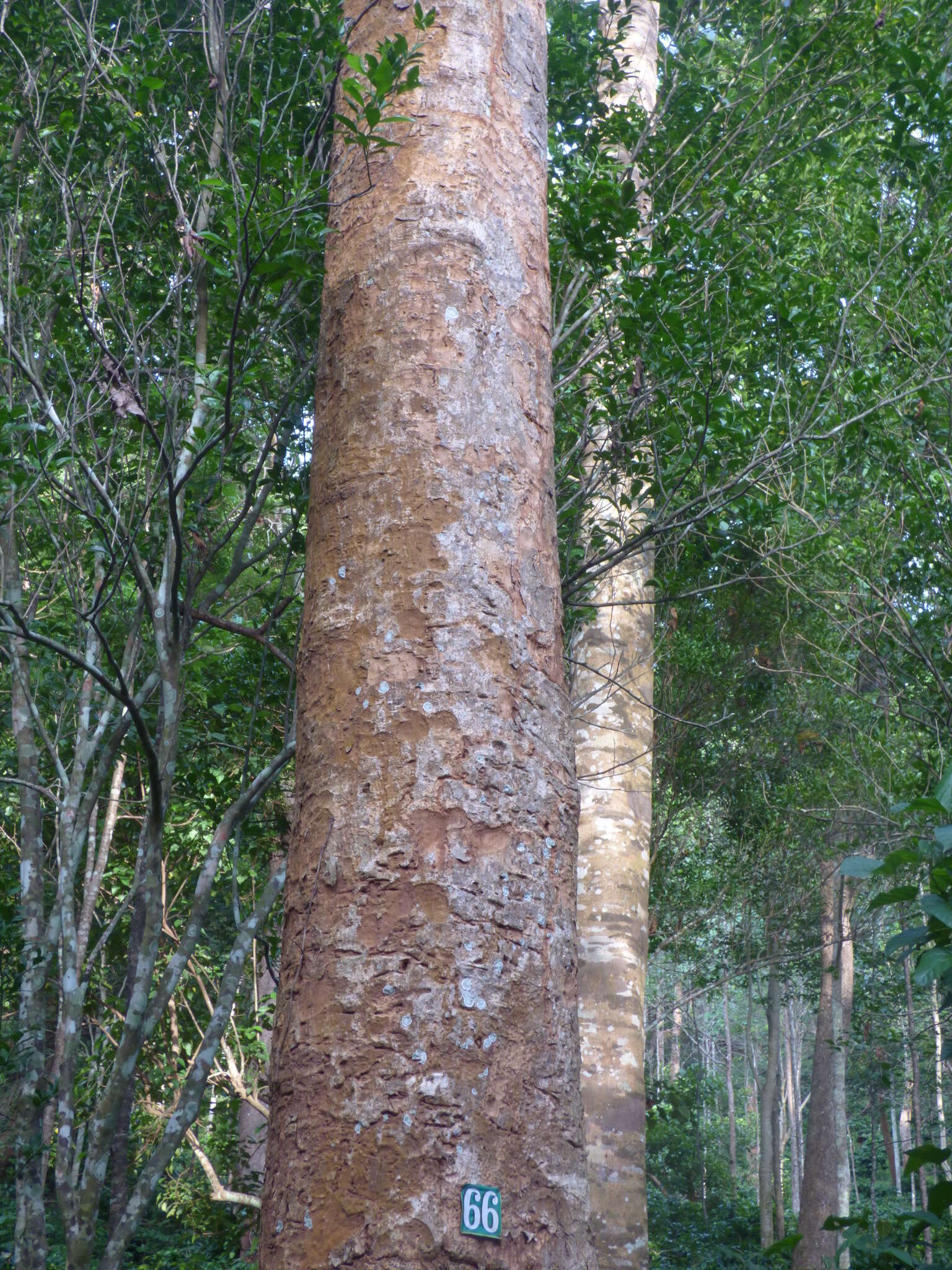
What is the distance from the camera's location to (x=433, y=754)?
5.39 feet

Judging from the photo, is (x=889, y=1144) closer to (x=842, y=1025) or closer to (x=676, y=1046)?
(x=676, y=1046)

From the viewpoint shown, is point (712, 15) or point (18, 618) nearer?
point (18, 618)

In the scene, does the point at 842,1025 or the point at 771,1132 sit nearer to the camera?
the point at 842,1025

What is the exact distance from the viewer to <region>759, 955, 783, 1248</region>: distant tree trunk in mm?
17078

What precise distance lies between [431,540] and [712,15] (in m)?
5.64

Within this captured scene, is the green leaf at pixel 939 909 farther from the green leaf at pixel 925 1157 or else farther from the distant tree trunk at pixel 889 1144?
the distant tree trunk at pixel 889 1144

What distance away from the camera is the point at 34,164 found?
15.5ft

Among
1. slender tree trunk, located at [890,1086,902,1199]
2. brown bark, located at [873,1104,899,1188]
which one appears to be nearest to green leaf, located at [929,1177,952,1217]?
slender tree trunk, located at [890,1086,902,1199]

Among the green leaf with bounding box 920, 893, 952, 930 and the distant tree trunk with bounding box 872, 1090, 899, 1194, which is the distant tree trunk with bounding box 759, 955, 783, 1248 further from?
the green leaf with bounding box 920, 893, 952, 930

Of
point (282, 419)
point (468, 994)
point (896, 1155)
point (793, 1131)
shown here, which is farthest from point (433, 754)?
point (896, 1155)

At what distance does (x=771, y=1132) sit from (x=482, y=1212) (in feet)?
61.3

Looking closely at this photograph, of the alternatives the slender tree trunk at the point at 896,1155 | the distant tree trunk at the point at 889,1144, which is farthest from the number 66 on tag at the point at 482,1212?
the slender tree trunk at the point at 896,1155

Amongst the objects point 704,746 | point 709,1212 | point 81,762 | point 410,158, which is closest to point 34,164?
point 81,762

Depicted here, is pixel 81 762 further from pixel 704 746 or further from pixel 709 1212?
pixel 709 1212
